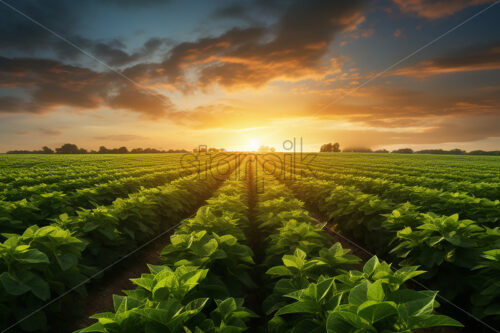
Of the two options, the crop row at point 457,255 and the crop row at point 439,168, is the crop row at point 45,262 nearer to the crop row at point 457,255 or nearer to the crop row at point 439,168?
the crop row at point 457,255

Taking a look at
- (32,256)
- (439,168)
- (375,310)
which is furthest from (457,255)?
(439,168)

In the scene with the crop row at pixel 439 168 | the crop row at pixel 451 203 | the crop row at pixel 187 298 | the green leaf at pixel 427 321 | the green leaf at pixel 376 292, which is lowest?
the crop row at pixel 439 168

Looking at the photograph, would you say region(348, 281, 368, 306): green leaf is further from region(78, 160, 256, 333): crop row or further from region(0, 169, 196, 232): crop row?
region(0, 169, 196, 232): crop row

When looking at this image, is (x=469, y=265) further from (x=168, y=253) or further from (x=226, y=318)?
(x=168, y=253)

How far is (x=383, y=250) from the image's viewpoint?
616 centimetres

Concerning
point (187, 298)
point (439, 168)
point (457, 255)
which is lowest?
point (439, 168)

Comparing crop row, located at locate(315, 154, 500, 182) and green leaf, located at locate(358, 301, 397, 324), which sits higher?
green leaf, located at locate(358, 301, 397, 324)

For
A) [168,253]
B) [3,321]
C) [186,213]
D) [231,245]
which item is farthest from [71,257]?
[186,213]

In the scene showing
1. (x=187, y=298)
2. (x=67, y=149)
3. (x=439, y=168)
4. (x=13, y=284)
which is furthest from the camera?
(x=67, y=149)

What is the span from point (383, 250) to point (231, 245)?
15.1ft

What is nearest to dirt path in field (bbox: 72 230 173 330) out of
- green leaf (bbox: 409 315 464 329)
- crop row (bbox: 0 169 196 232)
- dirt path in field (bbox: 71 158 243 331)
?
dirt path in field (bbox: 71 158 243 331)

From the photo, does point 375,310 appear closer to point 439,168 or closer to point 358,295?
point 358,295

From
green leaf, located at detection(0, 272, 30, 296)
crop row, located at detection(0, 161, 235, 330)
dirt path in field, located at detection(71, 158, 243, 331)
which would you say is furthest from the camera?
dirt path in field, located at detection(71, 158, 243, 331)

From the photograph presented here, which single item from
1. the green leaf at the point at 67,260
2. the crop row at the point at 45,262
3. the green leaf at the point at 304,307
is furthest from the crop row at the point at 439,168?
the green leaf at the point at 67,260
